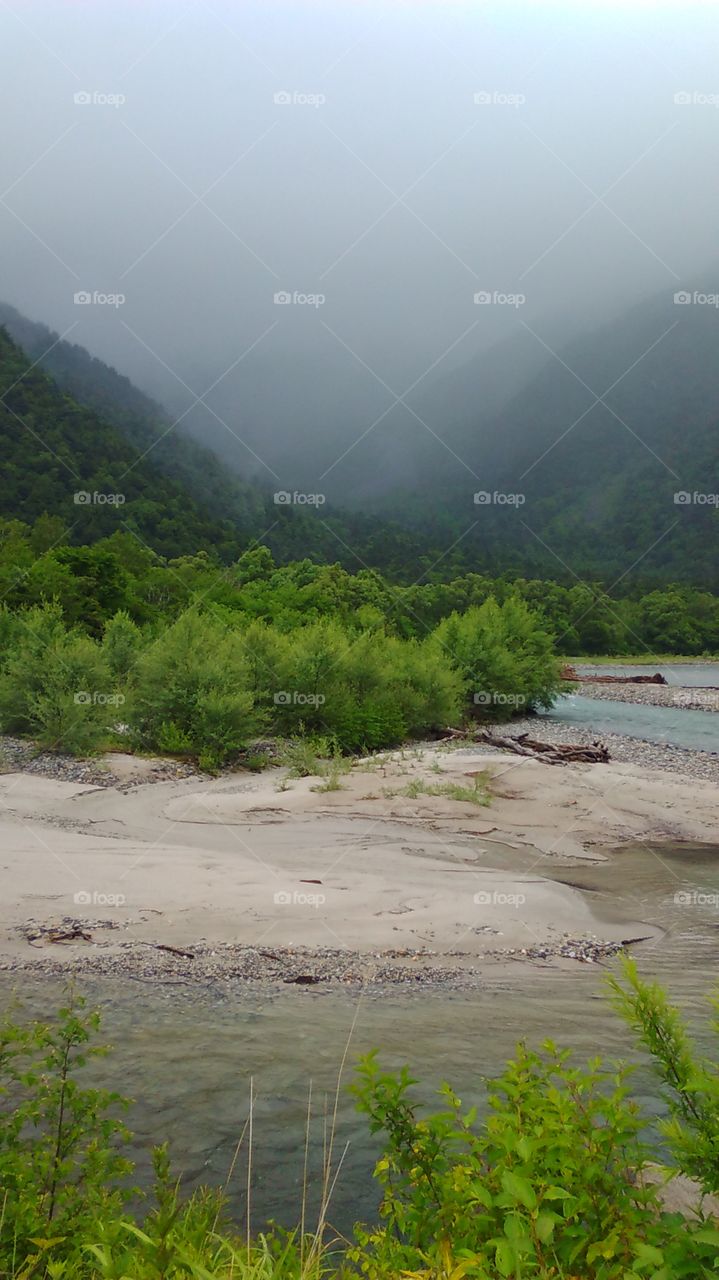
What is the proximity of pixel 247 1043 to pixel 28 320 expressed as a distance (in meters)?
174

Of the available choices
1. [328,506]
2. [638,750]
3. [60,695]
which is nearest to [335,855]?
[60,695]

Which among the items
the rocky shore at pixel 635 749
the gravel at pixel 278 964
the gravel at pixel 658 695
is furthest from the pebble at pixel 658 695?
the gravel at pixel 278 964

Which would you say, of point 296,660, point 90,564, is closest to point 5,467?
point 90,564

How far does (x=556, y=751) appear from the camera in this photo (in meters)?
20.4

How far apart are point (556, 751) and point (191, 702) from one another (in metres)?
8.81

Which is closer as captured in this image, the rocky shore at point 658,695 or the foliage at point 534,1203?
the foliage at point 534,1203

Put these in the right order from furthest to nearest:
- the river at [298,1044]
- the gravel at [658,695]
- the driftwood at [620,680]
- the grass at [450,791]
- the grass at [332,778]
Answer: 1. the driftwood at [620,680]
2. the gravel at [658,695]
3. the grass at [332,778]
4. the grass at [450,791]
5. the river at [298,1044]

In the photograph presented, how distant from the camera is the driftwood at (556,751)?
19328mm

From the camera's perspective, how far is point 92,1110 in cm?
352

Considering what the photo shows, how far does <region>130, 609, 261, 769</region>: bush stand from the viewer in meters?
18.8

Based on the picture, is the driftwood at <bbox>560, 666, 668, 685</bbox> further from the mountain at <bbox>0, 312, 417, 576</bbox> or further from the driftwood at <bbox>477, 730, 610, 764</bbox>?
the mountain at <bbox>0, 312, 417, 576</bbox>

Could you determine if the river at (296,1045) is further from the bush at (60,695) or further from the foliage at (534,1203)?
the bush at (60,695)

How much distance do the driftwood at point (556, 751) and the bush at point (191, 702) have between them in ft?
21.7

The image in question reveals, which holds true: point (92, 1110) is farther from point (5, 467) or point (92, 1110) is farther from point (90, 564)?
point (5, 467)
